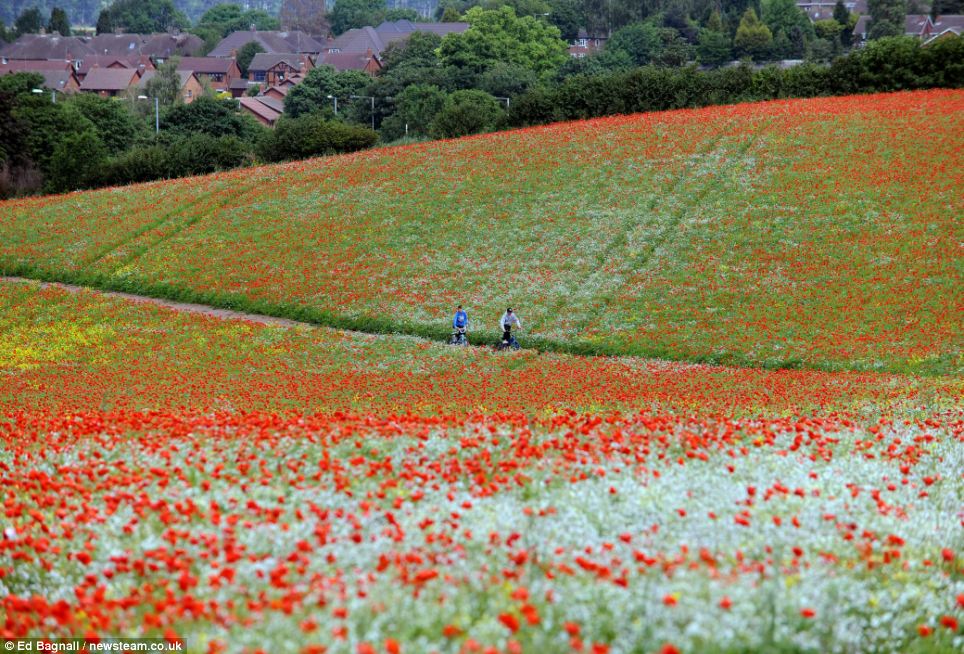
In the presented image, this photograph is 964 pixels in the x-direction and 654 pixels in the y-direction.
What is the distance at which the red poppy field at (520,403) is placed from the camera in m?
9.70

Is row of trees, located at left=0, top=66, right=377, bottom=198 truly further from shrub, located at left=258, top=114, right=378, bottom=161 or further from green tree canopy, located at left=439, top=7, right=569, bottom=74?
green tree canopy, located at left=439, top=7, right=569, bottom=74

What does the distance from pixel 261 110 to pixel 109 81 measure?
50.6 meters

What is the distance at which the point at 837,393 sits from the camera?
24281mm

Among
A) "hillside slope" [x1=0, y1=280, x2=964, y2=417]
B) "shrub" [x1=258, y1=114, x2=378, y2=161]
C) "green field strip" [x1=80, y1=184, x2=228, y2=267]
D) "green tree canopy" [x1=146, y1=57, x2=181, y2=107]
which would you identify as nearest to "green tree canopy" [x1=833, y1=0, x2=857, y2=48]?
"green tree canopy" [x1=146, y1=57, x2=181, y2=107]

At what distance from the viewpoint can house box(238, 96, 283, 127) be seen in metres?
157

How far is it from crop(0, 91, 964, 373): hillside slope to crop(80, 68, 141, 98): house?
13046 centimetres

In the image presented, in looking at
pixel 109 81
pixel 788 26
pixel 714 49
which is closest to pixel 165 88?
pixel 109 81

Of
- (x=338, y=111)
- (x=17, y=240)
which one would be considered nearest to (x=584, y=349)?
(x=17, y=240)

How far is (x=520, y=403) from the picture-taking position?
78.0ft

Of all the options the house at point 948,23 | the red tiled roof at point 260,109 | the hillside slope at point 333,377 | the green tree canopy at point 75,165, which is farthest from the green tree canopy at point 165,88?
the house at point 948,23

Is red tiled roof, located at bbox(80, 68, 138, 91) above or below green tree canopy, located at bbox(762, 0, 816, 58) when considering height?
→ below

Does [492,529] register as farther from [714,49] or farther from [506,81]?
[714,49]

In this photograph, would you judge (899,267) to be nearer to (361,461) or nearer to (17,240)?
(361,461)

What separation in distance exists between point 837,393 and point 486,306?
67.7 feet
